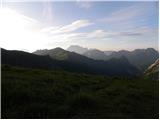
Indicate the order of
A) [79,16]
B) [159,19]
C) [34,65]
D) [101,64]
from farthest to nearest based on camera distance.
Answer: [101,64] < [34,65] < [79,16] < [159,19]

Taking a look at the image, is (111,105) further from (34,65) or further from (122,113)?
(34,65)

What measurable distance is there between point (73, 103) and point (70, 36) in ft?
9.86

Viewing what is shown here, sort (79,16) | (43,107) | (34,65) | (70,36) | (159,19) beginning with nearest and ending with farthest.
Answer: (159,19) < (43,107) < (79,16) < (70,36) < (34,65)

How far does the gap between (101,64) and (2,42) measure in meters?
191

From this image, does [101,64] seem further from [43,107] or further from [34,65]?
[43,107]

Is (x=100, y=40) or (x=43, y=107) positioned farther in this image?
(x=100, y=40)

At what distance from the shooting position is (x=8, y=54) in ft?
279

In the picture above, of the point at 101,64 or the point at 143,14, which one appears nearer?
the point at 143,14

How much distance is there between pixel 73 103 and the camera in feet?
22.5

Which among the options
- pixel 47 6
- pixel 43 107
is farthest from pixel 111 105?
pixel 47 6

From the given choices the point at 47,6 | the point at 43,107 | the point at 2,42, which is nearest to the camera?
the point at 2,42

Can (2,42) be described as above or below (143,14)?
below

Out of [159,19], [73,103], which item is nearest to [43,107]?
[73,103]

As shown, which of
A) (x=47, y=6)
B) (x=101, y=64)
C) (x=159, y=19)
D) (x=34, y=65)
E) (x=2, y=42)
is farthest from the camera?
(x=101, y=64)
